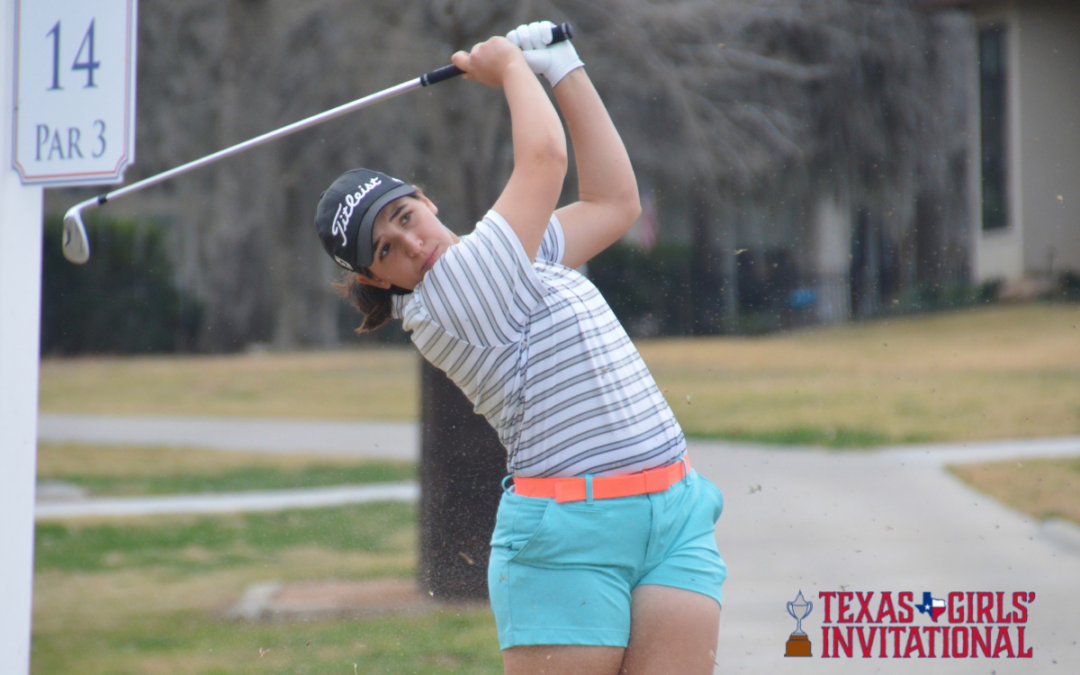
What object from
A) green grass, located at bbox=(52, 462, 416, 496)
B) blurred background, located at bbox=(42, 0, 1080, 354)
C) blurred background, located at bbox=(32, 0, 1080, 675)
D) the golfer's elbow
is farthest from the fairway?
the golfer's elbow

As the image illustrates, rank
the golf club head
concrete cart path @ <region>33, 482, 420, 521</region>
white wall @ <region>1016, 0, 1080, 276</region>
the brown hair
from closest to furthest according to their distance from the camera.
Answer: the brown hair, the golf club head, white wall @ <region>1016, 0, 1080, 276</region>, concrete cart path @ <region>33, 482, 420, 521</region>

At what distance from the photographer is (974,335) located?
6.96 meters

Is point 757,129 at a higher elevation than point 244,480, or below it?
higher

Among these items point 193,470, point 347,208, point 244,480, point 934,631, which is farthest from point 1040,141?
point 193,470

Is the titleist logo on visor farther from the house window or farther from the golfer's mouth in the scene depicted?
the house window

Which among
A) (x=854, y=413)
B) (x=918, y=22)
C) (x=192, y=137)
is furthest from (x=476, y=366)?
(x=192, y=137)

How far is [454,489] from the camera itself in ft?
12.1

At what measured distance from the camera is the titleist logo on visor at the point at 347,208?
1.79 meters

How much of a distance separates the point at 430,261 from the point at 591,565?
0.62 m

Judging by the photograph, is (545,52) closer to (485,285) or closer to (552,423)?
(485,285)

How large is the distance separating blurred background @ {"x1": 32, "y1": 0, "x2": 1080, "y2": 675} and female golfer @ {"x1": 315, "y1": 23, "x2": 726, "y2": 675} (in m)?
1.31

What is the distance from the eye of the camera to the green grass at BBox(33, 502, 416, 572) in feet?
16.7

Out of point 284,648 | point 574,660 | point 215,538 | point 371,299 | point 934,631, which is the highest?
point 371,299

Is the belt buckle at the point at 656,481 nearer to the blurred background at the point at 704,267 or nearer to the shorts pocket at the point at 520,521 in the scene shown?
the shorts pocket at the point at 520,521
